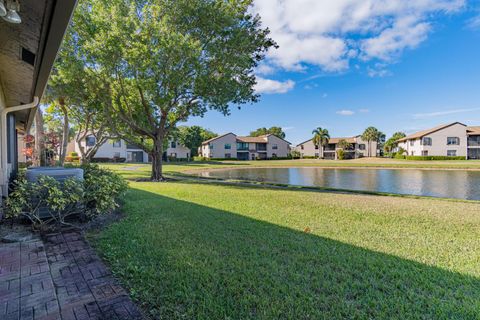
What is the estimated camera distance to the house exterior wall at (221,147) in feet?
171

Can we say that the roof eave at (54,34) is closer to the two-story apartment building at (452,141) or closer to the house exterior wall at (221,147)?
the house exterior wall at (221,147)

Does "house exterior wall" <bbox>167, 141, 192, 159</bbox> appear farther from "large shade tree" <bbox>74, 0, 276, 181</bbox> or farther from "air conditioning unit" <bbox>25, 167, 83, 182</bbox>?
"air conditioning unit" <bbox>25, 167, 83, 182</bbox>

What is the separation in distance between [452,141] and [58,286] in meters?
58.9

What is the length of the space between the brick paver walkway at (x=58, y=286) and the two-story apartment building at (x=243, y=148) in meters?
48.3

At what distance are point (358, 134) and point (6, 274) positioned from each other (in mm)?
68551

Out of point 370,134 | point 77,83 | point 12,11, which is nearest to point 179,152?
point 77,83

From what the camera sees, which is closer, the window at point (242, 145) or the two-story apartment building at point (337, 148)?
the window at point (242, 145)

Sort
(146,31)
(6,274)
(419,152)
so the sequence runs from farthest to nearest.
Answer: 1. (419,152)
2. (146,31)
3. (6,274)

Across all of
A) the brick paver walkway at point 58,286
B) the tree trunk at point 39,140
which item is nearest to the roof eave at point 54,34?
the brick paver walkway at point 58,286

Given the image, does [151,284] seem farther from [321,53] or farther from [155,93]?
[321,53]

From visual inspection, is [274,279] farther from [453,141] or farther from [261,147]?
[453,141]

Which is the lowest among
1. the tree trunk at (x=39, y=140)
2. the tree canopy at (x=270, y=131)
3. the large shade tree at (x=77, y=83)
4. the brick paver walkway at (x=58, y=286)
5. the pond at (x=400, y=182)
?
the pond at (x=400, y=182)

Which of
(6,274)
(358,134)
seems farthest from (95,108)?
(358,134)

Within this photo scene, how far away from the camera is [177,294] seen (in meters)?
2.53
